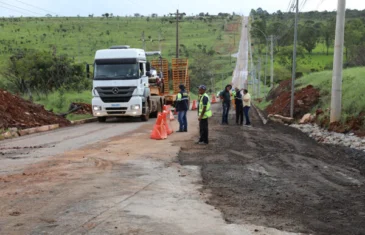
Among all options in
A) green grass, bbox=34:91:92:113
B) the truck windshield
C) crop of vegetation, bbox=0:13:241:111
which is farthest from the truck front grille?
crop of vegetation, bbox=0:13:241:111

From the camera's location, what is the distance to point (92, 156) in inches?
440

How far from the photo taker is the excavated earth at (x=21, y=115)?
1898 cm

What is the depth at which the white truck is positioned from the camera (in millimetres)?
22312

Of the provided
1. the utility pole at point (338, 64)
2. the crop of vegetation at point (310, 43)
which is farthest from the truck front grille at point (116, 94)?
the crop of vegetation at point (310, 43)

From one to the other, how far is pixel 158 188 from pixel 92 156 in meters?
3.75

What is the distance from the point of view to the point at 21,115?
20172 millimetres

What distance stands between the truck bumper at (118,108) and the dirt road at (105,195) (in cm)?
1016

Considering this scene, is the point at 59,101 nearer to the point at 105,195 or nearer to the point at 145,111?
the point at 145,111

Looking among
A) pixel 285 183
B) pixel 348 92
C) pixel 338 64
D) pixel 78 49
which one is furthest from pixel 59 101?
pixel 78 49

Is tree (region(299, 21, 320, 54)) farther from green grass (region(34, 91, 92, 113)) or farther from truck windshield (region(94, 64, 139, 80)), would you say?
truck windshield (region(94, 64, 139, 80))

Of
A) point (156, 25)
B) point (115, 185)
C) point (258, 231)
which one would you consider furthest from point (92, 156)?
point (156, 25)

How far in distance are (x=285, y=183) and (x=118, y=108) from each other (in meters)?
15.1

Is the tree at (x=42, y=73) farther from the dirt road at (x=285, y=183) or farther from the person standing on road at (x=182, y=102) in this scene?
the dirt road at (x=285, y=183)

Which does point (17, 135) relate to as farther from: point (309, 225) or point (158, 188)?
point (309, 225)
